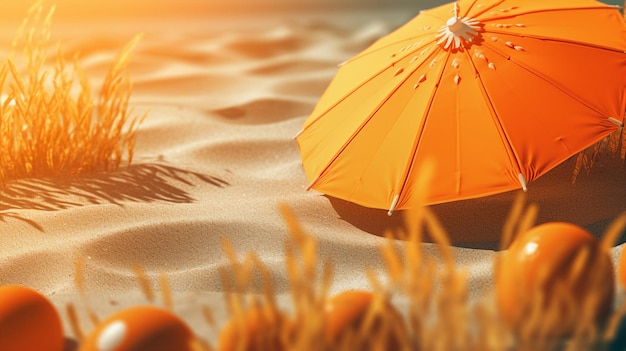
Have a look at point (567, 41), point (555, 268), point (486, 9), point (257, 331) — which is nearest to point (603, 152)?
point (567, 41)

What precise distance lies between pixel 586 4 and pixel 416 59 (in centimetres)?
67

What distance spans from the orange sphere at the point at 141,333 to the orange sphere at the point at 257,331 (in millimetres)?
73

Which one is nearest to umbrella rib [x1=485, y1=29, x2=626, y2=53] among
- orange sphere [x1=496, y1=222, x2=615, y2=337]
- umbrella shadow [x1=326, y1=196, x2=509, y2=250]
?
umbrella shadow [x1=326, y1=196, x2=509, y2=250]

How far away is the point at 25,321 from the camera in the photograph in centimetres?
164

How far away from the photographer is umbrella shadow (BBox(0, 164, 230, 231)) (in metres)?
2.86

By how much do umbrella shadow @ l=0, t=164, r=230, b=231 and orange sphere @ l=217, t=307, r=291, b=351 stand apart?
1411mm

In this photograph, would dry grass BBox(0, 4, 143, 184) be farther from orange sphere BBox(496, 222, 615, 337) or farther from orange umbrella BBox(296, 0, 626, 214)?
orange sphere BBox(496, 222, 615, 337)

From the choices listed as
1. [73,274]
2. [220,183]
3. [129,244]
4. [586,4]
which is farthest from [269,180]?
[586,4]

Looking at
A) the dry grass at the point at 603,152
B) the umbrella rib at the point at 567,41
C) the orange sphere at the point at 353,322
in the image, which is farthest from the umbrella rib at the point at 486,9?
the orange sphere at the point at 353,322

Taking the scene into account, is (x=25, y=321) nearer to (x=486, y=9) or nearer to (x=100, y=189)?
(x=100, y=189)

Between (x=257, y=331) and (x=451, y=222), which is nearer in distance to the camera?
(x=257, y=331)

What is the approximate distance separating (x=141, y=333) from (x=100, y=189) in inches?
65.7

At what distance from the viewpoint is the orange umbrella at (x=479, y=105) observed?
2428 millimetres

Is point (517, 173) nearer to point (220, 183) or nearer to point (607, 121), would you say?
point (607, 121)
